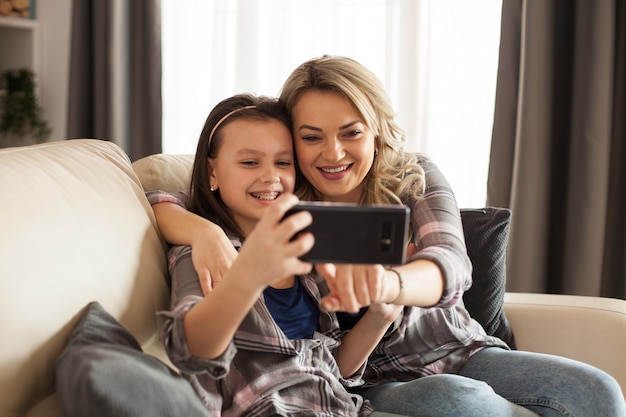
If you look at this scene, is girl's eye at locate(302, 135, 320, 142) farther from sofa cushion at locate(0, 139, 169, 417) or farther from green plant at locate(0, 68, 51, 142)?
green plant at locate(0, 68, 51, 142)

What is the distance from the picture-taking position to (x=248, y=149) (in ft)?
5.12

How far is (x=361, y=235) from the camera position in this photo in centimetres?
108

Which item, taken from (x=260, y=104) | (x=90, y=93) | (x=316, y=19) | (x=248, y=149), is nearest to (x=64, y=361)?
(x=248, y=149)

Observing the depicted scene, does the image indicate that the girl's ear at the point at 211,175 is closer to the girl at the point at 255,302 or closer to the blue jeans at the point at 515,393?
the girl at the point at 255,302

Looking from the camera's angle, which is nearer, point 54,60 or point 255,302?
point 255,302

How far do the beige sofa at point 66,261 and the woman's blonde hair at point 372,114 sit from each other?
42cm

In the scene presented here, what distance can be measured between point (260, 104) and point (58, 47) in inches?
98.7

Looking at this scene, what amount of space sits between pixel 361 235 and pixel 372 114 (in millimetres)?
641

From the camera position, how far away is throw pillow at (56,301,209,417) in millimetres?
946

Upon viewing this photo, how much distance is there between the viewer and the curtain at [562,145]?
8.64 ft

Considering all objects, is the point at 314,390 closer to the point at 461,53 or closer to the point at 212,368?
the point at 212,368

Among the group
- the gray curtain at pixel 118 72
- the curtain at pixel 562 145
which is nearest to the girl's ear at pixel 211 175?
the curtain at pixel 562 145

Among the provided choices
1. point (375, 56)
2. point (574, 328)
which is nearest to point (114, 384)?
point (574, 328)

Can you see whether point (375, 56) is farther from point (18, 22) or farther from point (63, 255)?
point (63, 255)
